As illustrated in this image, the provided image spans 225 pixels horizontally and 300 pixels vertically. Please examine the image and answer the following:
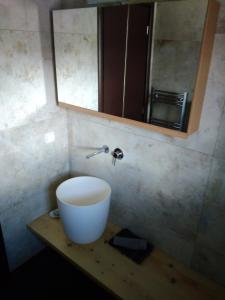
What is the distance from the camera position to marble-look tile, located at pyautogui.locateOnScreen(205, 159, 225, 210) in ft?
3.37

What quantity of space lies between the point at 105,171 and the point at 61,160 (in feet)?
1.08

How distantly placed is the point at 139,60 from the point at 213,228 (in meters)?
0.84

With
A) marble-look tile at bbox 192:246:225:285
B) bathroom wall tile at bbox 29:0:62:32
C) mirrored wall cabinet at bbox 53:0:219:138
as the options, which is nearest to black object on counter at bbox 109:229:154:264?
marble-look tile at bbox 192:246:225:285

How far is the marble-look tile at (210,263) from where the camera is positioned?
1181 mm

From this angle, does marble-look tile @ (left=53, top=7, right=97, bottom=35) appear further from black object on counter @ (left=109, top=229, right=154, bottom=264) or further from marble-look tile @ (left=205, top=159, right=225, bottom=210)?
black object on counter @ (left=109, top=229, right=154, bottom=264)

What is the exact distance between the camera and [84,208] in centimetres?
121

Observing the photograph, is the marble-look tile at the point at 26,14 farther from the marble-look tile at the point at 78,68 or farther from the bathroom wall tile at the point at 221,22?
the bathroom wall tile at the point at 221,22

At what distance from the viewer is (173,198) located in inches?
48.3

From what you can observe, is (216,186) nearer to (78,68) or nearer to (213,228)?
(213,228)

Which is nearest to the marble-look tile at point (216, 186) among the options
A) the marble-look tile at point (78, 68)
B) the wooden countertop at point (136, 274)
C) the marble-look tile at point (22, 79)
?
the wooden countertop at point (136, 274)

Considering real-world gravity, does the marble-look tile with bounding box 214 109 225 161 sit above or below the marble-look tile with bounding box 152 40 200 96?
below

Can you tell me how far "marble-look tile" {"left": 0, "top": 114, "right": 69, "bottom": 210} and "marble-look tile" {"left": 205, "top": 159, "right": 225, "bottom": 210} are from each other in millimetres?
931

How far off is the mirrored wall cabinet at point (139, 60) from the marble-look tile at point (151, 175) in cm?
17

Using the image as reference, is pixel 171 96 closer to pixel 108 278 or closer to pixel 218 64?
pixel 218 64
